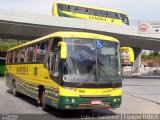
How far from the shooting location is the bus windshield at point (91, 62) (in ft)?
38.2

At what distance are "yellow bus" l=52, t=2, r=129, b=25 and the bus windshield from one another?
33.9 metres

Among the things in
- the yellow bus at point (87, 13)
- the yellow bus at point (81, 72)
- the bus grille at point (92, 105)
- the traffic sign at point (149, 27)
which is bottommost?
the bus grille at point (92, 105)

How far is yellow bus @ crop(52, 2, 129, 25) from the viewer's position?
152ft

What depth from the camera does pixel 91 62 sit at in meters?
11.9

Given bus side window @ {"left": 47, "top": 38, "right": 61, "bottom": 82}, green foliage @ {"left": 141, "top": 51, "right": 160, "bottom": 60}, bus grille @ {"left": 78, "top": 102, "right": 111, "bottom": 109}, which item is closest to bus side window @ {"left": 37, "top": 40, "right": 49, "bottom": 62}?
bus side window @ {"left": 47, "top": 38, "right": 61, "bottom": 82}

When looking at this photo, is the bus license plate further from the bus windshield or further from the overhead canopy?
the overhead canopy

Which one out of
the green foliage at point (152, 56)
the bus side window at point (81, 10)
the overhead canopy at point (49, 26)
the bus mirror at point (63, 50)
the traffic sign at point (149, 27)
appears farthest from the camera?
the green foliage at point (152, 56)

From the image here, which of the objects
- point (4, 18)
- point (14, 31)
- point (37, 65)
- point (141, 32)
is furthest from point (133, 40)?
point (37, 65)

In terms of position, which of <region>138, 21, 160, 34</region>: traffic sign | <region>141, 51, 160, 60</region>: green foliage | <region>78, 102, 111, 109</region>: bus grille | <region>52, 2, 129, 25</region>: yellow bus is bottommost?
<region>141, 51, 160, 60</region>: green foliage

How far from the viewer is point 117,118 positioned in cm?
1165

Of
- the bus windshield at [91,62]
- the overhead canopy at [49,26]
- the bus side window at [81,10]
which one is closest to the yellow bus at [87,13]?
the bus side window at [81,10]

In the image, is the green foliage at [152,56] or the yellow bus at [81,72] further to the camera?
the green foliage at [152,56]

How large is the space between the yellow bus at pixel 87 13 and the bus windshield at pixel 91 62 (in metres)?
33.9

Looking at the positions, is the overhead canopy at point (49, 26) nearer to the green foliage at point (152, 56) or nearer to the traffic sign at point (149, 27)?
the traffic sign at point (149, 27)
